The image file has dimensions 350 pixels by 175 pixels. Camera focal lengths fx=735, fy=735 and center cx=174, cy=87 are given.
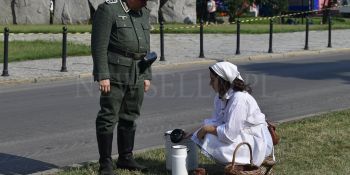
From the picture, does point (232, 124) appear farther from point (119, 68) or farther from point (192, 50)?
point (192, 50)

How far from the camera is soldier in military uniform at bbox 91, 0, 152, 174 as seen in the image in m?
6.14

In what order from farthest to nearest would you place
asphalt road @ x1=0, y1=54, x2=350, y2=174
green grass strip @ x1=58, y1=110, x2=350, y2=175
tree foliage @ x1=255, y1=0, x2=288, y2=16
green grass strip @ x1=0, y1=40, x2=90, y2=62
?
tree foliage @ x1=255, y1=0, x2=288, y2=16, green grass strip @ x1=0, y1=40, x2=90, y2=62, asphalt road @ x1=0, y1=54, x2=350, y2=174, green grass strip @ x1=58, y1=110, x2=350, y2=175

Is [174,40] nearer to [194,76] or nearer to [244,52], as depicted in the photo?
[244,52]

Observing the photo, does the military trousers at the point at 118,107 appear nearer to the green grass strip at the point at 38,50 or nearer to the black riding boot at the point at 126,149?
the black riding boot at the point at 126,149

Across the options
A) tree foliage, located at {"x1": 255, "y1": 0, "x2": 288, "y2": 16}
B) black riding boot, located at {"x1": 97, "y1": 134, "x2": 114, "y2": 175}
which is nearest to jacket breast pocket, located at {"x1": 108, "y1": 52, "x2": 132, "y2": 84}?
black riding boot, located at {"x1": 97, "y1": 134, "x2": 114, "y2": 175}

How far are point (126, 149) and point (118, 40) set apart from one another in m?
1.06

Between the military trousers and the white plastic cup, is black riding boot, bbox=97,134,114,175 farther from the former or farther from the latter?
the white plastic cup

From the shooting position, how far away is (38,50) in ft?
68.0

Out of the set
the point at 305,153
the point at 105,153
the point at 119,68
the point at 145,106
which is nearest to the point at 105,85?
the point at 119,68

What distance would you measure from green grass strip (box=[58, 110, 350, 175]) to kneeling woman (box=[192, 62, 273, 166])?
0.46 metres

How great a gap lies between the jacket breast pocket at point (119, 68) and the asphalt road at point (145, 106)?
1.43m

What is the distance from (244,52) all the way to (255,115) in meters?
16.1

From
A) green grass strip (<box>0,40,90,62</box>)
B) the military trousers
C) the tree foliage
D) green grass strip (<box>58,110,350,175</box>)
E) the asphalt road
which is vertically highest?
the tree foliage

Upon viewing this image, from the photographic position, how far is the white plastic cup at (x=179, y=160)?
19.9ft
